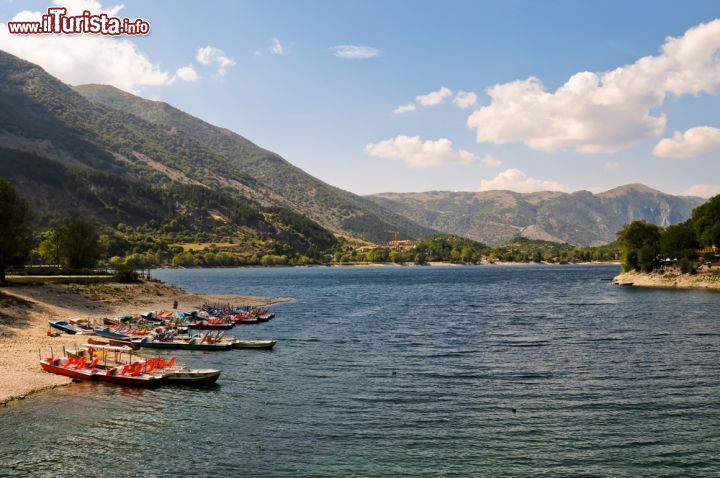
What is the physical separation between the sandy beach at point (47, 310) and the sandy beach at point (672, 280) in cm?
12322

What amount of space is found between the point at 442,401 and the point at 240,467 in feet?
61.1

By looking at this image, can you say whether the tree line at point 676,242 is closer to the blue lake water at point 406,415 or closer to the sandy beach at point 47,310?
the blue lake water at point 406,415

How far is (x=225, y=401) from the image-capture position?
1779 inches

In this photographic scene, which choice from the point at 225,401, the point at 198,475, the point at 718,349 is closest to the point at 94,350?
the point at 225,401

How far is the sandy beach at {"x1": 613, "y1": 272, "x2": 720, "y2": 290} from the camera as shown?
518 ft

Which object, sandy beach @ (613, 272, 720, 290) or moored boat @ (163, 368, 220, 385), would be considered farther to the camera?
sandy beach @ (613, 272, 720, 290)

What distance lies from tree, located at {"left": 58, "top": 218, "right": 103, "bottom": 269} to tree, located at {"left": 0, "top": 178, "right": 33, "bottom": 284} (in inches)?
1204

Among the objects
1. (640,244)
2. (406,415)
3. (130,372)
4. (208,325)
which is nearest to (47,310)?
(208,325)

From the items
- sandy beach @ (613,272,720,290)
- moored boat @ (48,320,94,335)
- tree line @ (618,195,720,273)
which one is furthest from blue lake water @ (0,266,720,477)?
tree line @ (618,195,720,273)

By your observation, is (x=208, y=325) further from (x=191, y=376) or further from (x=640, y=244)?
Answer: (x=640, y=244)

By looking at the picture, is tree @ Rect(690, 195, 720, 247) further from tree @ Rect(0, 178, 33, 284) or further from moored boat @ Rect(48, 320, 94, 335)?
tree @ Rect(0, 178, 33, 284)

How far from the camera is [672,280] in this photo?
172m

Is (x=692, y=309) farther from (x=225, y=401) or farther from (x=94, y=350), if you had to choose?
(x=94, y=350)

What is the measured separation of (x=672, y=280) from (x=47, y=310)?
170 meters
